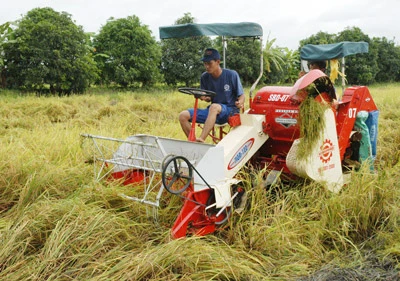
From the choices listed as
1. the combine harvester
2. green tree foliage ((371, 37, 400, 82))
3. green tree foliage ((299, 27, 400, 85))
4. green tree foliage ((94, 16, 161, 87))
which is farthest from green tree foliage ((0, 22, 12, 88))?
green tree foliage ((371, 37, 400, 82))

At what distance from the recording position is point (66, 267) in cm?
342

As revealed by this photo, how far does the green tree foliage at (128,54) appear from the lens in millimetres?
18938

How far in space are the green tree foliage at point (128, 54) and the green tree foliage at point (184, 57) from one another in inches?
43.8

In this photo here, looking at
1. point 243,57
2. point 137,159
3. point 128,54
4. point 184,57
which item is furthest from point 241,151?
point 243,57

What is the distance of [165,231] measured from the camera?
396 centimetres

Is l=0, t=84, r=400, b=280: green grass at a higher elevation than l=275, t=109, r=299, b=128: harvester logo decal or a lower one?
lower

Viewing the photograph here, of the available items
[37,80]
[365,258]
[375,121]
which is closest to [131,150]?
[365,258]

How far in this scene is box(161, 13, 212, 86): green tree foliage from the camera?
2058 centimetres

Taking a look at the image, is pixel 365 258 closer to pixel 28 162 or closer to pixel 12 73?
pixel 28 162

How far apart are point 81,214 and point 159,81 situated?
55.3 feet

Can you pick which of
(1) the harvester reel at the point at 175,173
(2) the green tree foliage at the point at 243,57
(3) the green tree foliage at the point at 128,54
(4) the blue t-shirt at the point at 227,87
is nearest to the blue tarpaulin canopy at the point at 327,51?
(4) the blue t-shirt at the point at 227,87

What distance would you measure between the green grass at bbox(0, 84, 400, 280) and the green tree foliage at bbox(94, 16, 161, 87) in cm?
1396

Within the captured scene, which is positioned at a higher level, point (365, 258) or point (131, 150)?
point (131, 150)

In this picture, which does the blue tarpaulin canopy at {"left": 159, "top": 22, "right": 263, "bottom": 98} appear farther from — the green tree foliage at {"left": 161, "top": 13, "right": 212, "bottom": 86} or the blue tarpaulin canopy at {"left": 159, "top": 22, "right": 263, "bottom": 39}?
the green tree foliage at {"left": 161, "top": 13, "right": 212, "bottom": 86}
